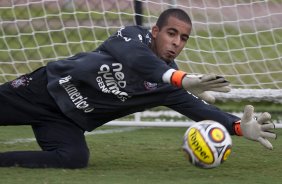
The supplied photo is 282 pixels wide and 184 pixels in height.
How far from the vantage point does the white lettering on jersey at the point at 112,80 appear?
18.1ft

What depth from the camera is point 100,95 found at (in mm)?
5672

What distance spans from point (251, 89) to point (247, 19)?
0.64 m

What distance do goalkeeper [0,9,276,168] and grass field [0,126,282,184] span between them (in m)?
0.22

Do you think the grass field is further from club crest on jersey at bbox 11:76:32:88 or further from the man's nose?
the man's nose

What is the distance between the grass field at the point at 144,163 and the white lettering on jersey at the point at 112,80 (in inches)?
19.1

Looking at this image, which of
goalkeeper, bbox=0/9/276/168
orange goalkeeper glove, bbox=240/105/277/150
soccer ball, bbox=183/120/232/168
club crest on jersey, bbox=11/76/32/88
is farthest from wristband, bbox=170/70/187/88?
club crest on jersey, bbox=11/76/32/88

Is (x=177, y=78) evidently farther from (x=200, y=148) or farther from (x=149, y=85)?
(x=149, y=85)

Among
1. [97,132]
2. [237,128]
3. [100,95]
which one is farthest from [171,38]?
[97,132]

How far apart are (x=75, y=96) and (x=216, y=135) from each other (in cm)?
106

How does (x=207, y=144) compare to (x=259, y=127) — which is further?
(x=259, y=127)

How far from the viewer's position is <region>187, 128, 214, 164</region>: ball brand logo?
5090 mm

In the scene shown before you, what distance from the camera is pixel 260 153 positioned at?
632 cm

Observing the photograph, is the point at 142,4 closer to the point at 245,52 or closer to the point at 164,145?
the point at 245,52

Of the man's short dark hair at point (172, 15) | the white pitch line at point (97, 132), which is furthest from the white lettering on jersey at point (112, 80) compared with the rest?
the white pitch line at point (97, 132)
